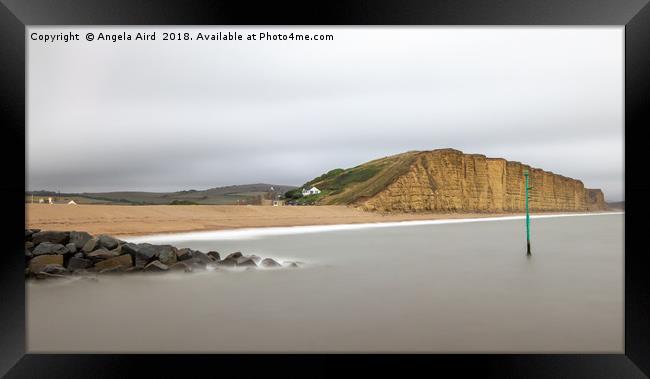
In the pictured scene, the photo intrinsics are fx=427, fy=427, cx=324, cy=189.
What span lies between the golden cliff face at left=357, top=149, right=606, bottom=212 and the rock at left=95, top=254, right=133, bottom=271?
46.9 meters

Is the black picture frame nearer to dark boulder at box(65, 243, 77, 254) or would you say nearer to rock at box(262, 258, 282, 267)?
dark boulder at box(65, 243, 77, 254)

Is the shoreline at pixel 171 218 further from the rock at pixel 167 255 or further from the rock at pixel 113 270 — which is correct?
the rock at pixel 113 270


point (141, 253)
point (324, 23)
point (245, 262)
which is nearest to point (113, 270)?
point (141, 253)

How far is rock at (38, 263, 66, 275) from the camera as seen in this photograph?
8594 millimetres

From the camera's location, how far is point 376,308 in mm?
6172

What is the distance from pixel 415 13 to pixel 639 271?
2.83 meters

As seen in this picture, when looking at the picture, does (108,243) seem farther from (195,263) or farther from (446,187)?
(446,187)

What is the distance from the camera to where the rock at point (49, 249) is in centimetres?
900

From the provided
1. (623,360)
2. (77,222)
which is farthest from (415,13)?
(77,222)

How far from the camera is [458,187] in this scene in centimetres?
6906

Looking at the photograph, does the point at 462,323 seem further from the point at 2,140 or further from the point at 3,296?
the point at 2,140

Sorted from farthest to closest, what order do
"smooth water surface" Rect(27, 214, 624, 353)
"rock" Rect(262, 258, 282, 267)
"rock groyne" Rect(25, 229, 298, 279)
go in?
"rock" Rect(262, 258, 282, 267) → "rock groyne" Rect(25, 229, 298, 279) → "smooth water surface" Rect(27, 214, 624, 353)

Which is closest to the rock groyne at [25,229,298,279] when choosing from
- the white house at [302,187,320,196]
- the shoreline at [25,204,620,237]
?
the shoreline at [25,204,620,237]

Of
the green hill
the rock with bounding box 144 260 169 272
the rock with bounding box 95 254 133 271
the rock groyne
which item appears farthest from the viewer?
the green hill
